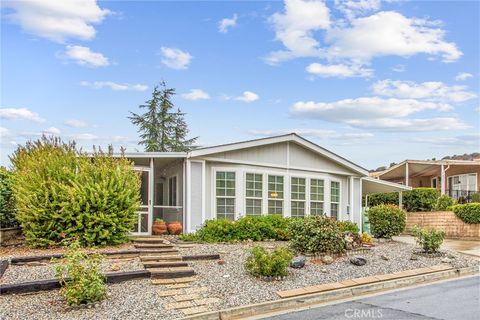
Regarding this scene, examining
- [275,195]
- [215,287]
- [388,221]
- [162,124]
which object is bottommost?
[215,287]

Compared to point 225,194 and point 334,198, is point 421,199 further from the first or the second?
point 225,194

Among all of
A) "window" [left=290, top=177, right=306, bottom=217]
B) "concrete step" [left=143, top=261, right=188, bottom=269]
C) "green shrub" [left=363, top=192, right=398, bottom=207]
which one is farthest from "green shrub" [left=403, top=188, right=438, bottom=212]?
"concrete step" [left=143, top=261, right=188, bottom=269]

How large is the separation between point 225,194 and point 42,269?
22.7ft

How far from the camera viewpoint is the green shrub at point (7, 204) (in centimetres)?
1209

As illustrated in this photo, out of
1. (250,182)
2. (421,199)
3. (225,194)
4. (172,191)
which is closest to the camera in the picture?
(225,194)

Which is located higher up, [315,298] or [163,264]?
[163,264]

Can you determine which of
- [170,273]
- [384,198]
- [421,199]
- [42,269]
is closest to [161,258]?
[170,273]

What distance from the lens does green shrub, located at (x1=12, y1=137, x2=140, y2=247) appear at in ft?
35.6

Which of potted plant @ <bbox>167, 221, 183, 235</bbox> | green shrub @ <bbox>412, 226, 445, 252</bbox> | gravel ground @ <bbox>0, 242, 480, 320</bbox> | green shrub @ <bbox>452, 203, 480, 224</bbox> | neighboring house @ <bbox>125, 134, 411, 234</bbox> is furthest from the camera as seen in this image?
green shrub @ <bbox>452, 203, 480, 224</bbox>

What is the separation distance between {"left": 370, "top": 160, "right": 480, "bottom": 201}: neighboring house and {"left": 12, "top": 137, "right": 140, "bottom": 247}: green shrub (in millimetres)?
18546

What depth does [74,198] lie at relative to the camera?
10.9m

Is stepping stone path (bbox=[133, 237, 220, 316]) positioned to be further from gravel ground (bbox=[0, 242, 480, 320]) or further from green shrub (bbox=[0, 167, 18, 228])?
green shrub (bbox=[0, 167, 18, 228])

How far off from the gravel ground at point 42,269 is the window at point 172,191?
5.92 m

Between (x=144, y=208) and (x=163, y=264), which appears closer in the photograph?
(x=163, y=264)
